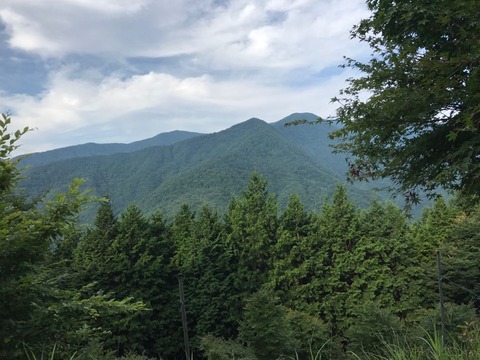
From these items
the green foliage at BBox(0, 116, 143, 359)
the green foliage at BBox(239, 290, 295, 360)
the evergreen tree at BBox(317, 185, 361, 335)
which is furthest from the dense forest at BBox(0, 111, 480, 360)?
the green foliage at BBox(0, 116, 143, 359)

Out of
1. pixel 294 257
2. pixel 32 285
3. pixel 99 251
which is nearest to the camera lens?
pixel 32 285

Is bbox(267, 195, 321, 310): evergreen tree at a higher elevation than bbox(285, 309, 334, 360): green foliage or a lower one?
higher

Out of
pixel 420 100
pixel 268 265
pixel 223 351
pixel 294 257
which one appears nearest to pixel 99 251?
pixel 268 265

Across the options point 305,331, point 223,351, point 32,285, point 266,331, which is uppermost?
point 32,285

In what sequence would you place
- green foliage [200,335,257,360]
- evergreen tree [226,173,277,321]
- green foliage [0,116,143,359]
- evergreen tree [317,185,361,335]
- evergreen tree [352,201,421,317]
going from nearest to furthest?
green foliage [0,116,143,359] → green foliage [200,335,257,360] → evergreen tree [317,185,361,335] → evergreen tree [352,201,421,317] → evergreen tree [226,173,277,321]

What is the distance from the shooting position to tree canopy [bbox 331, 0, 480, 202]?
4.29 meters

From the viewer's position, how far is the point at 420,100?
4.84m

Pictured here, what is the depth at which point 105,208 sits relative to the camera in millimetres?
25484

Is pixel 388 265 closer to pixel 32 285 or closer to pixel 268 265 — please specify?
pixel 268 265

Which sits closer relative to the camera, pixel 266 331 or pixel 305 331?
pixel 266 331

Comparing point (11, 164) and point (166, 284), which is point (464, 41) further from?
point (166, 284)

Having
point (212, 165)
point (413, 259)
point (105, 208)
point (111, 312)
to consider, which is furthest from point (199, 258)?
point (212, 165)

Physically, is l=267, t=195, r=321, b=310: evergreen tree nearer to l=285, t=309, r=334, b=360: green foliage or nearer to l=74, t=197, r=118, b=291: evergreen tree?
l=285, t=309, r=334, b=360: green foliage

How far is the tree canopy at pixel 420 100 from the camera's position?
4.29m
